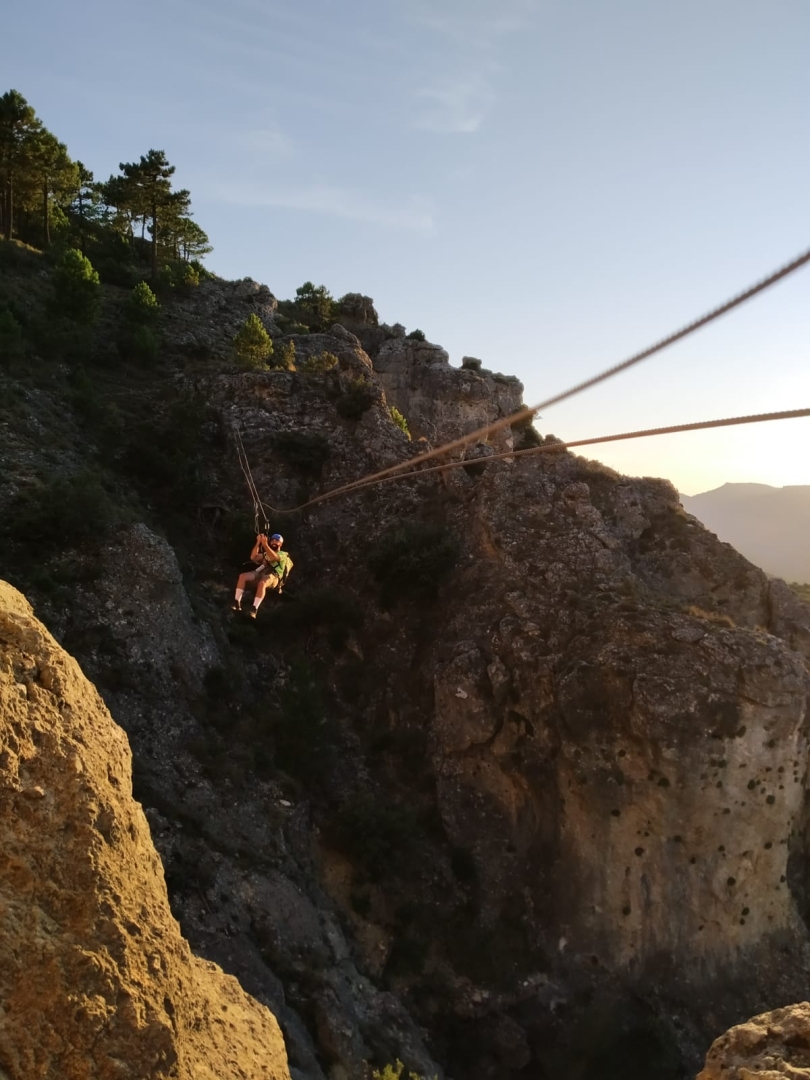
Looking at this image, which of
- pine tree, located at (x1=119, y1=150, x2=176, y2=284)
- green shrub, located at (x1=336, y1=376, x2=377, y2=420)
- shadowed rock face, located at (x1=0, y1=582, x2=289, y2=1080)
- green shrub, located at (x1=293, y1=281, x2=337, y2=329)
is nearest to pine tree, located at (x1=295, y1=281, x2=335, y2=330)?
green shrub, located at (x1=293, y1=281, x2=337, y2=329)

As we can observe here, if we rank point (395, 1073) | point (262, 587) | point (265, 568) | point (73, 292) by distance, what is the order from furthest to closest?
1. point (73, 292)
2. point (265, 568)
3. point (262, 587)
4. point (395, 1073)

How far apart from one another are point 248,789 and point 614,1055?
13031 millimetres

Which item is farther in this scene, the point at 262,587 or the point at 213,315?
the point at 213,315

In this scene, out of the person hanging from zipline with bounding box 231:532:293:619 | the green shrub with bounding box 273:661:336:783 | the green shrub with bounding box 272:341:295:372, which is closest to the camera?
the person hanging from zipline with bounding box 231:532:293:619

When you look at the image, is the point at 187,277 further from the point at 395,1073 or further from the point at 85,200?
the point at 395,1073

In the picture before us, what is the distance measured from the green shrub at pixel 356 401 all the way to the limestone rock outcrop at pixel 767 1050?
26014mm

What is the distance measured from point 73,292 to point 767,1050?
37.0 metres

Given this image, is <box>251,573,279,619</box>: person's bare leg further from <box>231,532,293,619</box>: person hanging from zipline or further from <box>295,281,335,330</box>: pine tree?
<box>295,281,335,330</box>: pine tree

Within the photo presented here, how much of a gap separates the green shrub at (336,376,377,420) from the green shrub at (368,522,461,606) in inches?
269

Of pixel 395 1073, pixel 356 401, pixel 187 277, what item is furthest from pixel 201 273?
pixel 395 1073

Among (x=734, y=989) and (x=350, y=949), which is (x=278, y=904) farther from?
(x=734, y=989)

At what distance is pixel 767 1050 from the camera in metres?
10.4

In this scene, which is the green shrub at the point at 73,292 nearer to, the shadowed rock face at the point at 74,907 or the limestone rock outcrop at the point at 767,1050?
the shadowed rock face at the point at 74,907

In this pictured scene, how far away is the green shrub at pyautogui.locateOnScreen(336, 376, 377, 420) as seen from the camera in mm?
32781
